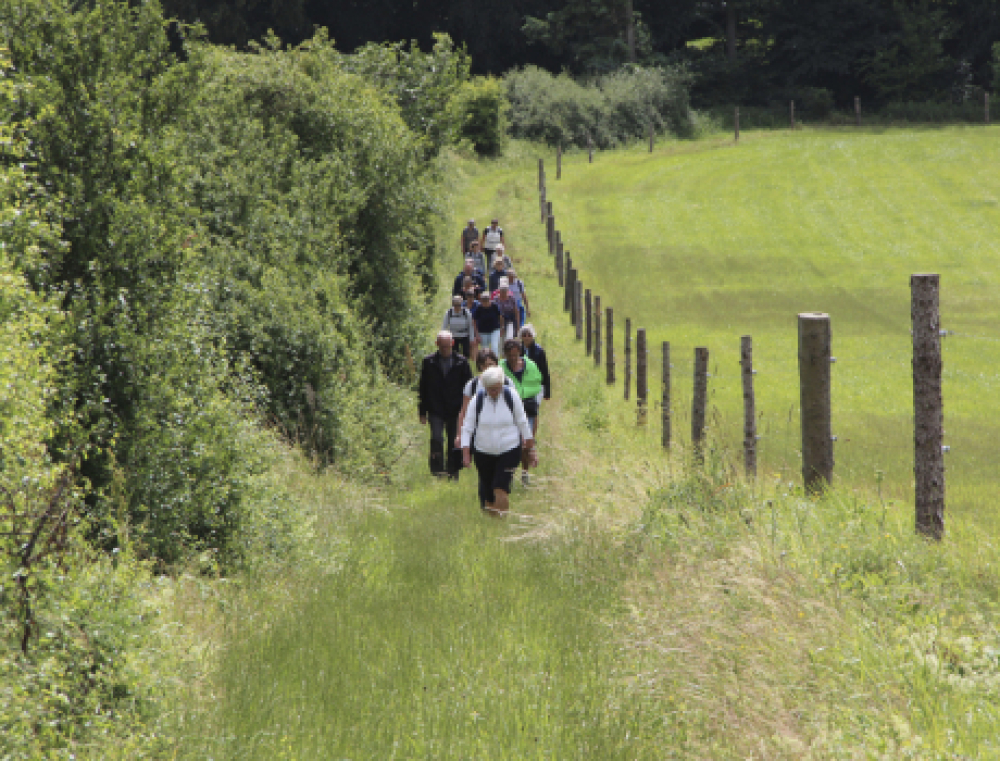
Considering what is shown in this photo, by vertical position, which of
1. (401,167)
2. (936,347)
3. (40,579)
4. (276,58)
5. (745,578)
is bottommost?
(745,578)

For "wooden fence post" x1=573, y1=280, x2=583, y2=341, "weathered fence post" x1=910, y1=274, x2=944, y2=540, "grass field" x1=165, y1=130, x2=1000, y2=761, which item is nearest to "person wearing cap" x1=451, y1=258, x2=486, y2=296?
"wooden fence post" x1=573, y1=280, x2=583, y2=341

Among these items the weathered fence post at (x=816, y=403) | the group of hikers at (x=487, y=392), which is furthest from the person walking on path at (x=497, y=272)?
the weathered fence post at (x=816, y=403)

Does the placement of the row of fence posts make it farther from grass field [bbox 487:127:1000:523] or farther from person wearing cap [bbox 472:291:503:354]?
person wearing cap [bbox 472:291:503:354]

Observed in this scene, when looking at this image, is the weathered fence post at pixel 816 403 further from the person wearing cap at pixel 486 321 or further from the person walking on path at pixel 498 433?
the person wearing cap at pixel 486 321

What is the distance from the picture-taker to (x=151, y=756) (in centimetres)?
471

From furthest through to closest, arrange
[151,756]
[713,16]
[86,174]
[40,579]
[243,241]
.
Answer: [713,16] < [243,241] < [86,174] < [40,579] < [151,756]

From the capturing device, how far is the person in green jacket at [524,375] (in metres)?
12.0

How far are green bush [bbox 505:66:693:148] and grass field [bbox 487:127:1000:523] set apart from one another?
2.32m

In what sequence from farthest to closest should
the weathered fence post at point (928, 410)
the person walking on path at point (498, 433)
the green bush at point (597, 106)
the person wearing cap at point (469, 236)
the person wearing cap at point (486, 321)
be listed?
the green bush at point (597, 106)
the person wearing cap at point (469, 236)
the person wearing cap at point (486, 321)
the person walking on path at point (498, 433)
the weathered fence post at point (928, 410)

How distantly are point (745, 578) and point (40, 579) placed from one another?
3837 millimetres

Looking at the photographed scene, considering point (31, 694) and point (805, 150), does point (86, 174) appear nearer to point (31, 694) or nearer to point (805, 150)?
point (31, 694)

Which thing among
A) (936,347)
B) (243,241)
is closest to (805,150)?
(243,241)

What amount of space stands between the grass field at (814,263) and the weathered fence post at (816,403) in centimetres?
42

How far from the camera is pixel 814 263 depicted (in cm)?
3525
